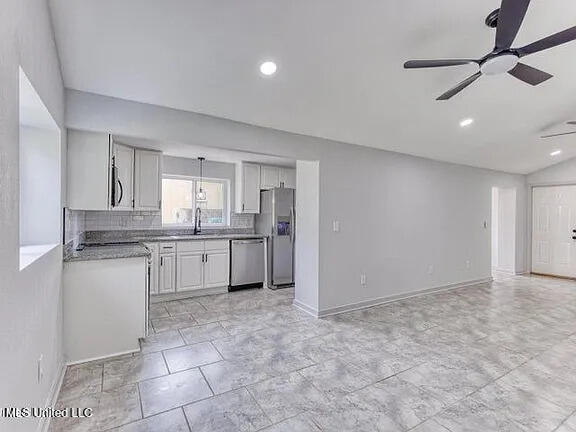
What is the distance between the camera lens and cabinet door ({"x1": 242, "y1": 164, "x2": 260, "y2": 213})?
17.4ft

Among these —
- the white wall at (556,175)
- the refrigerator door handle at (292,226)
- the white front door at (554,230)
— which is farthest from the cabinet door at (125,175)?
the white front door at (554,230)

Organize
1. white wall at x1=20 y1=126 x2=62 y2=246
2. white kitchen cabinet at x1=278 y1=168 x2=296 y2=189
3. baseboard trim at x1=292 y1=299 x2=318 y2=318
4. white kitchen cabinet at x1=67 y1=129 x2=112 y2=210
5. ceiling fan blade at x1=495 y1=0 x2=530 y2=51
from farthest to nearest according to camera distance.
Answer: white kitchen cabinet at x1=278 y1=168 x2=296 y2=189 → baseboard trim at x1=292 y1=299 x2=318 y2=318 → white kitchen cabinet at x1=67 y1=129 x2=112 y2=210 → white wall at x1=20 y1=126 x2=62 y2=246 → ceiling fan blade at x1=495 y1=0 x2=530 y2=51

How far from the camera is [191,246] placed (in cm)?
454

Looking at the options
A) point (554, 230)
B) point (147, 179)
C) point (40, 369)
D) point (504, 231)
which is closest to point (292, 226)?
point (147, 179)

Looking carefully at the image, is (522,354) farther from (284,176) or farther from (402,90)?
(284,176)

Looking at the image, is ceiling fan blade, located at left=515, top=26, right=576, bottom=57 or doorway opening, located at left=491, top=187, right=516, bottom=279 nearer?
ceiling fan blade, located at left=515, top=26, right=576, bottom=57

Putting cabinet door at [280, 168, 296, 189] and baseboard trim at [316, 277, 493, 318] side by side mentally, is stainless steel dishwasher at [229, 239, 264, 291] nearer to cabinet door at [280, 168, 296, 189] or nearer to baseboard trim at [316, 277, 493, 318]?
cabinet door at [280, 168, 296, 189]

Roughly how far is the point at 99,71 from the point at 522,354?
14.2ft

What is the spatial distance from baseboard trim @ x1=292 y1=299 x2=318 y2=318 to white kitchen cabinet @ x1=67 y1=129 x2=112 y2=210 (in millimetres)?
2549

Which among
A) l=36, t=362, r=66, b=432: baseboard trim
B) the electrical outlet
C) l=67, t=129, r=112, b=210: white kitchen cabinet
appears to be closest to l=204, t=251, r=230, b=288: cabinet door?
l=67, t=129, r=112, b=210: white kitchen cabinet

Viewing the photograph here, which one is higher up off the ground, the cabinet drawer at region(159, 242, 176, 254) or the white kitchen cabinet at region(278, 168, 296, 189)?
the white kitchen cabinet at region(278, 168, 296, 189)

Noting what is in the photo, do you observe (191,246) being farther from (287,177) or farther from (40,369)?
(40,369)

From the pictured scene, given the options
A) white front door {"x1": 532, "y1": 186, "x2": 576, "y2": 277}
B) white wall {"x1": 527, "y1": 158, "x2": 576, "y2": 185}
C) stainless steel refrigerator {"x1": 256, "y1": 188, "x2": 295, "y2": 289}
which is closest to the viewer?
stainless steel refrigerator {"x1": 256, "y1": 188, "x2": 295, "y2": 289}

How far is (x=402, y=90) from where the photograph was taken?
2.98 meters
